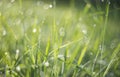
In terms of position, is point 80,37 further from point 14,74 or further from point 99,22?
point 14,74

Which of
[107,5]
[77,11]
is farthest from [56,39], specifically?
[107,5]

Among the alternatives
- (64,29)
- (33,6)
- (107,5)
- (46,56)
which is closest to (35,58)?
(46,56)

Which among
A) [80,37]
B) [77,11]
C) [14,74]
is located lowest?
[14,74]

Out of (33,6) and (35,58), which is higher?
(33,6)

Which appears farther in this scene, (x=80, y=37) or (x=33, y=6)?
(x=33, y=6)

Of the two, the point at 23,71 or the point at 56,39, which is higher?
the point at 56,39

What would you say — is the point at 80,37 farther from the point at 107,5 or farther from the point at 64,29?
the point at 107,5
